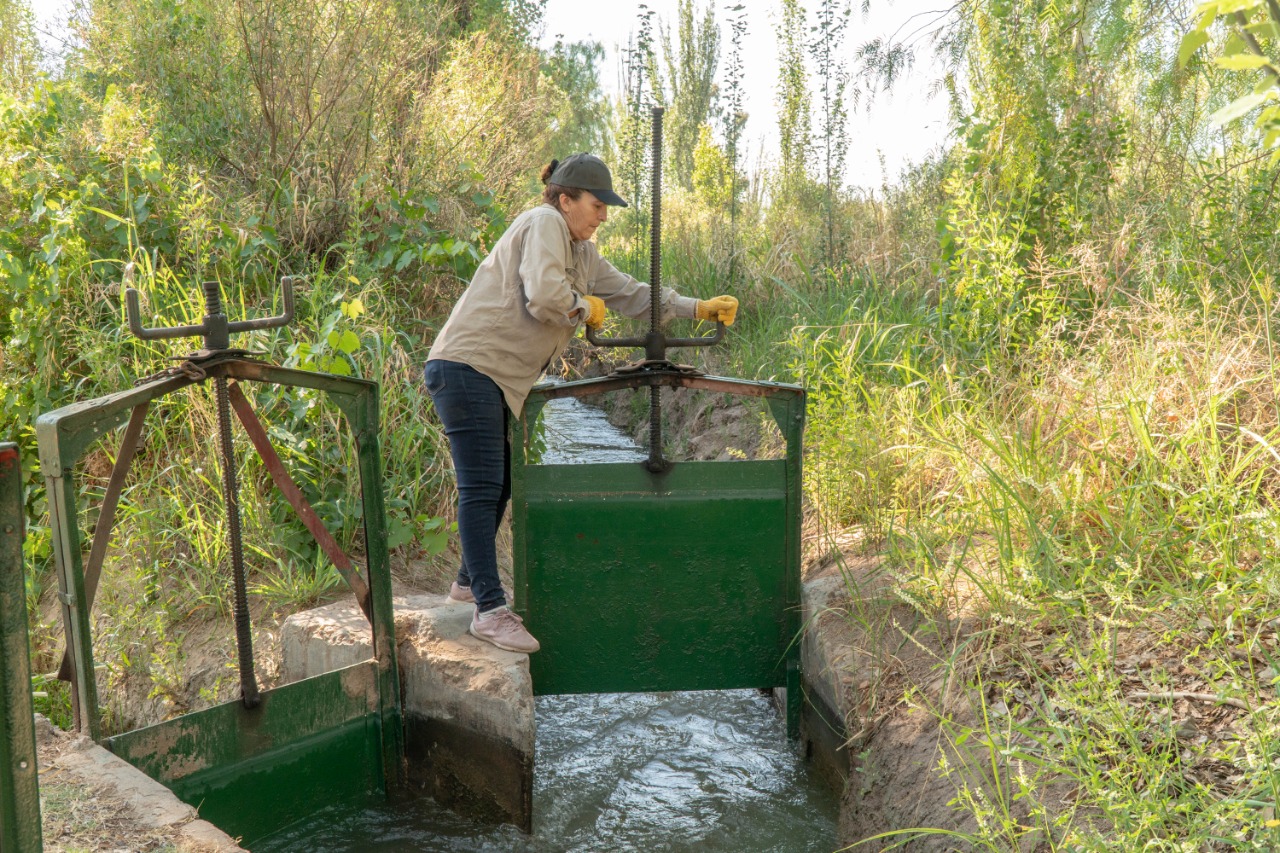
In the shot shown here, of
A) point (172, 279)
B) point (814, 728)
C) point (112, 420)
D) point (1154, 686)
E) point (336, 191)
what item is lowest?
point (814, 728)

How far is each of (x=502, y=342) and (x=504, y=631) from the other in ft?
3.27

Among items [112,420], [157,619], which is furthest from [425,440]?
[112,420]

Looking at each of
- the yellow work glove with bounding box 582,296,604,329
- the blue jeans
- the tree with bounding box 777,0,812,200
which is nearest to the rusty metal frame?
the blue jeans

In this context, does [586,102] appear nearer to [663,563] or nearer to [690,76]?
[690,76]

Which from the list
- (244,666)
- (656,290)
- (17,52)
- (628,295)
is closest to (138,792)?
(244,666)

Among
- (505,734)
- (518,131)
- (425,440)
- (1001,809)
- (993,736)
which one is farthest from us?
(518,131)

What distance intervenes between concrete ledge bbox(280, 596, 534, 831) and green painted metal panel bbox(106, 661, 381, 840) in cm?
16

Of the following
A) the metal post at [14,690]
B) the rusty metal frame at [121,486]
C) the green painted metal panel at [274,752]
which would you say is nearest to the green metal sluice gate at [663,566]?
the rusty metal frame at [121,486]

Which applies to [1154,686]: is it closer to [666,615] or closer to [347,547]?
[666,615]

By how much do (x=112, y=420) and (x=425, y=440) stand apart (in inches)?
92.6

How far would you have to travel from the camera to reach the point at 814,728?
4.03m

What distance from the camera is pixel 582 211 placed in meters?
3.68

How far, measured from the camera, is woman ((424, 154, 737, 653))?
353cm

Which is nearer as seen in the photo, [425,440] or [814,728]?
[814,728]
